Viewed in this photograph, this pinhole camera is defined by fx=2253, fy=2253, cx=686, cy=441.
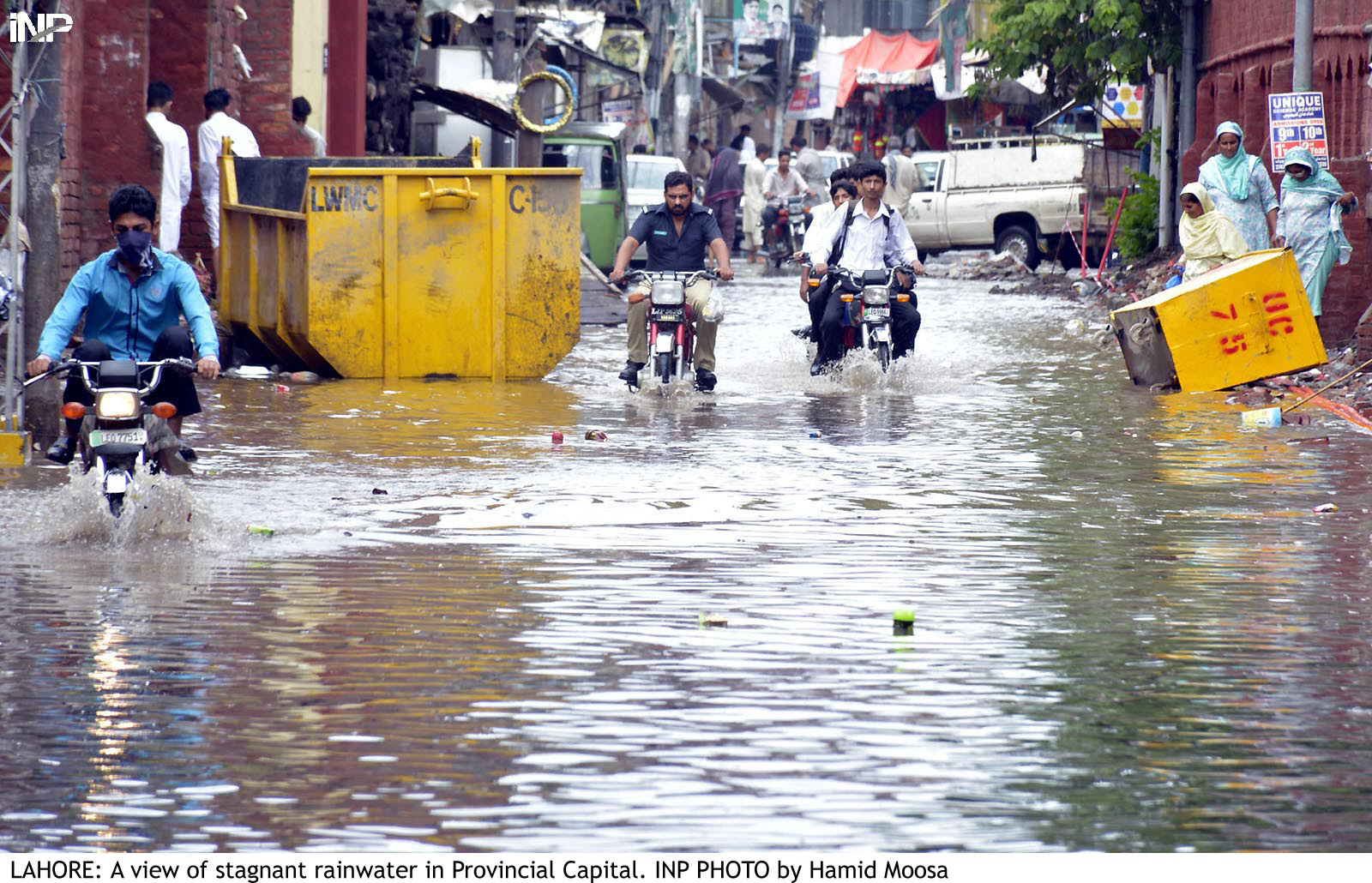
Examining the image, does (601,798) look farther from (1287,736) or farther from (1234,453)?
→ (1234,453)

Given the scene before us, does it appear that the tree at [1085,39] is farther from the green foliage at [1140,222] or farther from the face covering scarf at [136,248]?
the face covering scarf at [136,248]

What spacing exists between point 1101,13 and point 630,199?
8.66 metres

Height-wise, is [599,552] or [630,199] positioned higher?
[630,199]

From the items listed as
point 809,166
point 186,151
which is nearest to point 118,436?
point 186,151

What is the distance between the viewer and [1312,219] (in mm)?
16766

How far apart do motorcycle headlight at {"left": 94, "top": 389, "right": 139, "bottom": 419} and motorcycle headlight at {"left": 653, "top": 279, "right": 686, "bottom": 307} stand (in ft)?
21.1

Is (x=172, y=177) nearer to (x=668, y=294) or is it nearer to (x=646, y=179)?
(x=668, y=294)

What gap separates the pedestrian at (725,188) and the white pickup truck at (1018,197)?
2.78 m

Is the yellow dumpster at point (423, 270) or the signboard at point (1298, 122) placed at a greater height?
the signboard at point (1298, 122)

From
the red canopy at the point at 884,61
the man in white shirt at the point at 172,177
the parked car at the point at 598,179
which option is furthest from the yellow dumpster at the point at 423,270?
the red canopy at the point at 884,61

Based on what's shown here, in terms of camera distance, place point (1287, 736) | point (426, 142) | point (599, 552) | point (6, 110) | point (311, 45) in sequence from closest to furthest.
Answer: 1. point (1287, 736)
2. point (599, 552)
3. point (6, 110)
4. point (311, 45)
5. point (426, 142)

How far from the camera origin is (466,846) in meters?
4.72

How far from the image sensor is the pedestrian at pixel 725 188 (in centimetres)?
3322

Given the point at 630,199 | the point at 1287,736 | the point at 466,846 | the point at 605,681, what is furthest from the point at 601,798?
the point at 630,199
